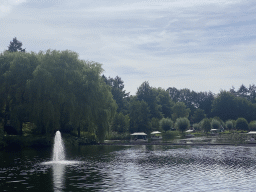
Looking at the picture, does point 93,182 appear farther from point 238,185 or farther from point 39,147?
point 39,147

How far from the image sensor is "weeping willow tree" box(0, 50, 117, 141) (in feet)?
175

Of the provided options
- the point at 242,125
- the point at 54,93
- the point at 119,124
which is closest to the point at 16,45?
the point at 119,124

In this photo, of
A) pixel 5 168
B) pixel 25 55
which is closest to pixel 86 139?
pixel 25 55

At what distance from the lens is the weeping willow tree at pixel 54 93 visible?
53287 mm

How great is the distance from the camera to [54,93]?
53.9m

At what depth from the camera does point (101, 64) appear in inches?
2502

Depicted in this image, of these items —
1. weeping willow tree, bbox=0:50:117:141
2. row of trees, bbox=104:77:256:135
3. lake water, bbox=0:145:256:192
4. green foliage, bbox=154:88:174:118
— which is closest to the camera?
lake water, bbox=0:145:256:192

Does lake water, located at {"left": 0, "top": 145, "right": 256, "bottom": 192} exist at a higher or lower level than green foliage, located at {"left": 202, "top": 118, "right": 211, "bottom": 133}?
lower

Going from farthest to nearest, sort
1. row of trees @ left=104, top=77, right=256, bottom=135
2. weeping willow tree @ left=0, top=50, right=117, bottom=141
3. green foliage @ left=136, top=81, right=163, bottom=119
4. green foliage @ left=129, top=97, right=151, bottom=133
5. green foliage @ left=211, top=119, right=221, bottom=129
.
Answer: green foliage @ left=136, top=81, right=163, bottom=119, green foliage @ left=211, top=119, right=221, bottom=129, row of trees @ left=104, top=77, right=256, bottom=135, green foliage @ left=129, top=97, right=151, bottom=133, weeping willow tree @ left=0, top=50, right=117, bottom=141

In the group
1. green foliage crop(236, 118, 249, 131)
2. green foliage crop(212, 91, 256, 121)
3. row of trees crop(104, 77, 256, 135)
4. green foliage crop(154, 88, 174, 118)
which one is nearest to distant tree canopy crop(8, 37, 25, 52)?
row of trees crop(104, 77, 256, 135)

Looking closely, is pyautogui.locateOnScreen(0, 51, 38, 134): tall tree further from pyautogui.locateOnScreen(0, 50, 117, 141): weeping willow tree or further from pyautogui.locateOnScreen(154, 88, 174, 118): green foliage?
pyautogui.locateOnScreen(154, 88, 174, 118): green foliage

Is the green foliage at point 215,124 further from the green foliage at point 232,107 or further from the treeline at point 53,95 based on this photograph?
the treeline at point 53,95

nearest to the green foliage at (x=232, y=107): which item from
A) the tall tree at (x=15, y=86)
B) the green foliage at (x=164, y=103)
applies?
the green foliage at (x=164, y=103)

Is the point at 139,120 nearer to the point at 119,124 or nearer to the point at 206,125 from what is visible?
the point at 119,124
